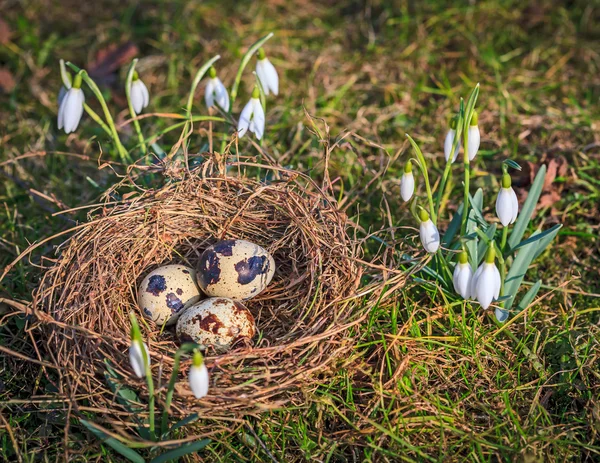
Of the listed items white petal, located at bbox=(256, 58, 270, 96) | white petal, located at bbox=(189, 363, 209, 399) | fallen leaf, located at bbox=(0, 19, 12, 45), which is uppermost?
white petal, located at bbox=(256, 58, 270, 96)

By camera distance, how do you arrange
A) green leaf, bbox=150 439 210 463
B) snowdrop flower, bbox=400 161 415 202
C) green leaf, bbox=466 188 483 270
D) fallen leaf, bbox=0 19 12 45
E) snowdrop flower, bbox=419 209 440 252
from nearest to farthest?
green leaf, bbox=150 439 210 463 → snowdrop flower, bbox=419 209 440 252 → snowdrop flower, bbox=400 161 415 202 → green leaf, bbox=466 188 483 270 → fallen leaf, bbox=0 19 12 45

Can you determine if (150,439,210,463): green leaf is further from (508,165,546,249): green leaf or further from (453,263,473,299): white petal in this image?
(508,165,546,249): green leaf

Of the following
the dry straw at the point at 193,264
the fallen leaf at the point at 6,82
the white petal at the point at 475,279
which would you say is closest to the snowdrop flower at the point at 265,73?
the dry straw at the point at 193,264

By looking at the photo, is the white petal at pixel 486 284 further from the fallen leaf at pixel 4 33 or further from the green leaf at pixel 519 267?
the fallen leaf at pixel 4 33

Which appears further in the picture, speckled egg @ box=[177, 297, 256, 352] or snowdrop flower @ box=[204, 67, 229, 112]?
snowdrop flower @ box=[204, 67, 229, 112]

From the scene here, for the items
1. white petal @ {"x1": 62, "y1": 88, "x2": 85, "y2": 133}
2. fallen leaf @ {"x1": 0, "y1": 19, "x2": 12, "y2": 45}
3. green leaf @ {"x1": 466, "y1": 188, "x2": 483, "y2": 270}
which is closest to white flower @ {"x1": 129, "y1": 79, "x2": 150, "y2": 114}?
white petal @ {"x1": 62, "y1": 88, "x2": 85, "y2": 133}

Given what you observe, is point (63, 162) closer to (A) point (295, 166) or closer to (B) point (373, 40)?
(A) point (295, 166)

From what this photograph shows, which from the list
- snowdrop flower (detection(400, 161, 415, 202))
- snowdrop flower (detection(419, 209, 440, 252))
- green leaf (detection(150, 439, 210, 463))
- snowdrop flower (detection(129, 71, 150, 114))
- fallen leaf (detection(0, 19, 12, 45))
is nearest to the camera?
green leaf (detection(150, 439, 210, 463))
